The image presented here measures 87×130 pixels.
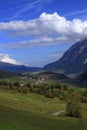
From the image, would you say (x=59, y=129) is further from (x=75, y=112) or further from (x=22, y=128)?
(x=75, y=112)

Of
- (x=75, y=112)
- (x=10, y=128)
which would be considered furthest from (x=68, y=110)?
(x=10, y=128)

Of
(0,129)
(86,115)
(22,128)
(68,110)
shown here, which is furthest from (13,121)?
(86,115)

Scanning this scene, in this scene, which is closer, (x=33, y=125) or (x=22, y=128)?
(x=22, y=128)

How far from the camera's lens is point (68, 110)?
538ft

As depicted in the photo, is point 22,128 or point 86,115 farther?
point 86,115

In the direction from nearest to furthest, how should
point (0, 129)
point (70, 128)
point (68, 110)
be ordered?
point (0, 129)
point (70, 128)
point (68, 110)

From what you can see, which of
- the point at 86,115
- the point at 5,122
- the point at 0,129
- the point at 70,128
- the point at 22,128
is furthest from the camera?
the point at 86,115

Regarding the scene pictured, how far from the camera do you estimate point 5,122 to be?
341ft

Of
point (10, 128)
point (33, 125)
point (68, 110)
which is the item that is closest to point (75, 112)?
point (68, 110)

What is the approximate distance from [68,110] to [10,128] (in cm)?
7268

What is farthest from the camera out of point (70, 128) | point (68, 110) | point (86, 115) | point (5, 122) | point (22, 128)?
point (86, 115)

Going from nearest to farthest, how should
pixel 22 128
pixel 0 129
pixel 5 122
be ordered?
pixel 0 129 < pixel 22 128 < pixel 5 122

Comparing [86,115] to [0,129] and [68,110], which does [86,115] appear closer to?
[68,110]

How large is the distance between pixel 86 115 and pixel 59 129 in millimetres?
74111
